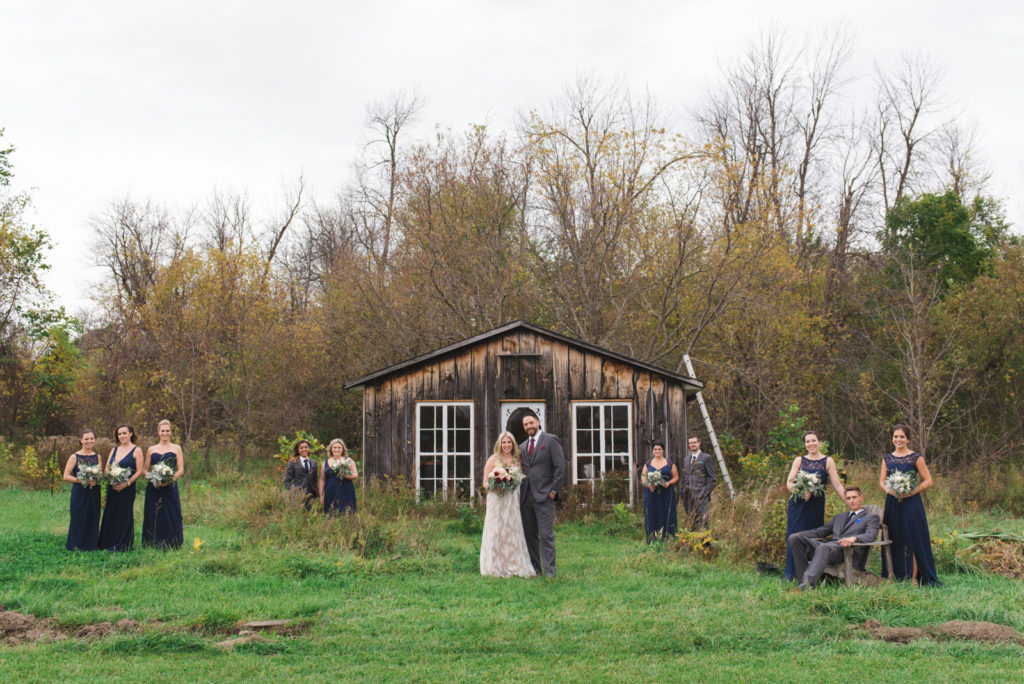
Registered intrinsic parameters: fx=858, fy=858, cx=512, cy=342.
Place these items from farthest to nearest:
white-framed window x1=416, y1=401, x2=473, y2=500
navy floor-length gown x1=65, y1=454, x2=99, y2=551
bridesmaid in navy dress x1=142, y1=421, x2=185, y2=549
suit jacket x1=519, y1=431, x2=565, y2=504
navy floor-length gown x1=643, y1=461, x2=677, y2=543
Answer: white-framed window x1=416, y1=401, x2=473, y2=500 → navy floor-length gown x1=643, y1=461, x2=677, y2=543 → bridesmaid in navy dress x1=142, y1=421, x2=185, y2=549 → navy floor-length gown x1=65, y1=454, x2=99, y2=551 → suit jacket x1=519, y1=431, x2=565, y2=504

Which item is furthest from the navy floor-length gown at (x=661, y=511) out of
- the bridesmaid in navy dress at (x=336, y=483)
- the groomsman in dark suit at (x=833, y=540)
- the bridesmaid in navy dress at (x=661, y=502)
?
the bridesmaid in navy dress at (x=336, y=483)

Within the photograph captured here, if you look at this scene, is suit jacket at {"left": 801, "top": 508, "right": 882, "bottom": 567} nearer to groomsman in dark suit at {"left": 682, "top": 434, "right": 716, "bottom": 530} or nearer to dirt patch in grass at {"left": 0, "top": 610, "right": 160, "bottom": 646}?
groomsman in dark suit at {"left": 682, "top": 434, "right": 716, "bottom": 530}

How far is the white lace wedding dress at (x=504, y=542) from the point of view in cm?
949

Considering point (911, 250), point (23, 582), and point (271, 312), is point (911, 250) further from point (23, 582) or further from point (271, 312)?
point (23, 582)

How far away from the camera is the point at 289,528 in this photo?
427 inches

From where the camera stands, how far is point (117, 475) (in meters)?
10.6

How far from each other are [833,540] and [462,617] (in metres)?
4.17

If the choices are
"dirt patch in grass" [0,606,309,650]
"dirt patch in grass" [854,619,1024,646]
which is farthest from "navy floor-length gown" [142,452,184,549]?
"dirt patch in grass" [854,619,1024,646]

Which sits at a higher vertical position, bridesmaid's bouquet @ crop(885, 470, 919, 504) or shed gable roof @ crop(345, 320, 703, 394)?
shed gable roof @ crop(345, 320, 703, 394)

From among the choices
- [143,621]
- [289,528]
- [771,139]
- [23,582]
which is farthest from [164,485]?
[771,139]

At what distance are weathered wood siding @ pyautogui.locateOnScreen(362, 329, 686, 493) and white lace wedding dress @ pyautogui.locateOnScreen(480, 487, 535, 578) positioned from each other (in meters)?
6.09

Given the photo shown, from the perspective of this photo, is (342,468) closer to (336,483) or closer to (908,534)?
(336,483)

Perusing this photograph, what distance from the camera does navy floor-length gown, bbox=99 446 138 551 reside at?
35.0 feet

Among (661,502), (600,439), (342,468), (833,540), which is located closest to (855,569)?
(833,540)
